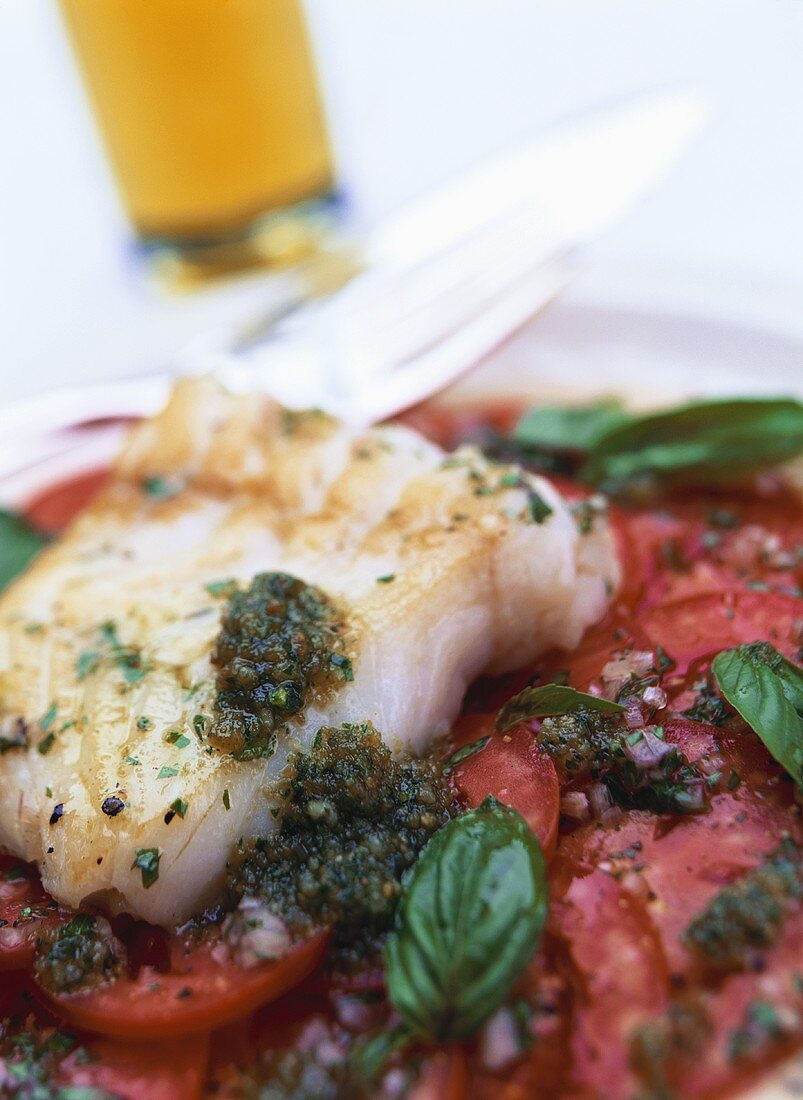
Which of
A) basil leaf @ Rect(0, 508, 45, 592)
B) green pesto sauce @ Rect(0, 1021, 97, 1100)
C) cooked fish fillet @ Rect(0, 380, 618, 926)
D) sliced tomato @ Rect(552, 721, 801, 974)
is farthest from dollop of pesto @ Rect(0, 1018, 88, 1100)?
basil leaf @ Rect(0, 508, 45, 592)

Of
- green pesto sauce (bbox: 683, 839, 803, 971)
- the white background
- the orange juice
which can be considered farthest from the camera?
the orange juice

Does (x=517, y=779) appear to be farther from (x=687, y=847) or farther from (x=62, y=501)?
(x=62, y=501)

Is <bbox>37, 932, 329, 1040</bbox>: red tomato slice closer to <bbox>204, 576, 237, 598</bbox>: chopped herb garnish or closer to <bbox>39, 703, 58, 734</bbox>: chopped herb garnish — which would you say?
<bbox>39, 703, 58, 734</bbox>: chopped herb garnish

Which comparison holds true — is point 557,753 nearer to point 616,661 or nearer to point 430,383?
point 616,661

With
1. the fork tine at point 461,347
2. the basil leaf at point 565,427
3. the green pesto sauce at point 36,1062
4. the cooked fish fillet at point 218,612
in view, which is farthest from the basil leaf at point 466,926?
the fork tine at point 461,347

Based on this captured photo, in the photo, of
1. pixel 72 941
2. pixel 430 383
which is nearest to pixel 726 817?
pixel 72 941

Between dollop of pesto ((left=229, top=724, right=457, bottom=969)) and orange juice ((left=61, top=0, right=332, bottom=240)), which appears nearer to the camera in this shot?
dollop of pesto ((left=229, top=724, right=457, bottom=969))
